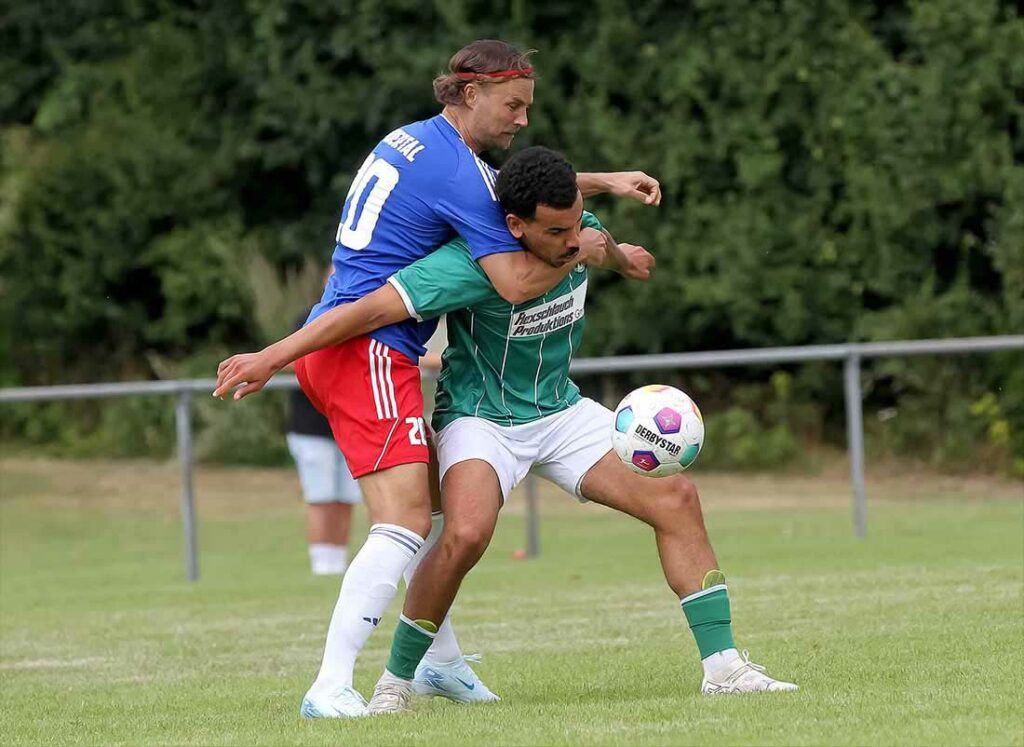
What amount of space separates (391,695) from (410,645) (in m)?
0.18

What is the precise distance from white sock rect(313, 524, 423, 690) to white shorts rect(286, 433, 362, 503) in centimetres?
597

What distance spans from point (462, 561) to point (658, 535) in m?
0.66

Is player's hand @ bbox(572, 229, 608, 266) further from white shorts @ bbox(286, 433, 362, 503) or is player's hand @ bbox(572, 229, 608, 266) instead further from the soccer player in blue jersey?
white shorts @ bbox(286, 433, 362, 503)

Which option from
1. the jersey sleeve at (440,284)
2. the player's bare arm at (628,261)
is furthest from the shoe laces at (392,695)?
the player's bare arm at (628,261)

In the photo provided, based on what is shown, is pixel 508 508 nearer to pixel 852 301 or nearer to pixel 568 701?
pixel 852 301

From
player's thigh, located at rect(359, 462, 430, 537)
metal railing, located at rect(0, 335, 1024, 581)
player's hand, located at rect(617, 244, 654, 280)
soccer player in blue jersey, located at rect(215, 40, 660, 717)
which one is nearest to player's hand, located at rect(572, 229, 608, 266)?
soccer player in blue jersey, located at rect(215, 40, 660, 717)

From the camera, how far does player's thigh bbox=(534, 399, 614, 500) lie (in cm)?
624

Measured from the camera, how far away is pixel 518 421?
626 centimetres

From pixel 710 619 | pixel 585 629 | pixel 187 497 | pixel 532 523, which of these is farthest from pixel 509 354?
pixel 532 523

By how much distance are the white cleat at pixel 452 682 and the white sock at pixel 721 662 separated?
32.3 inches

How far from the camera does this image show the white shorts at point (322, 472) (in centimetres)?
1198

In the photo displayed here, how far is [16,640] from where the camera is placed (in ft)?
29.5

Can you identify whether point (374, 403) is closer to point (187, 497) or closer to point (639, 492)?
point (639, 492)

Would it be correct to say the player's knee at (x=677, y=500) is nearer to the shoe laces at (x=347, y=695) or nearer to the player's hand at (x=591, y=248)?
the player's hand at (x=591, y=248)
